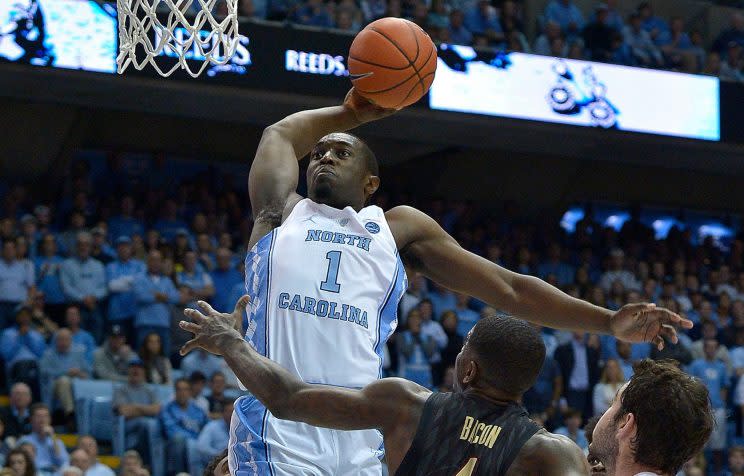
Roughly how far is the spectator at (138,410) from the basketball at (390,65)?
21.5ft

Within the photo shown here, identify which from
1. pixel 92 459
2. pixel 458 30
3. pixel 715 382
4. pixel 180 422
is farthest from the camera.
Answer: pixel 458 30

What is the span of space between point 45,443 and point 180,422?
1206mm

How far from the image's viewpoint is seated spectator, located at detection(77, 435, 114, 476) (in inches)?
385

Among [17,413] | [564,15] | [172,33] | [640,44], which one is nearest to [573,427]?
[17,413]

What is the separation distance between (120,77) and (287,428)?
35.3ft

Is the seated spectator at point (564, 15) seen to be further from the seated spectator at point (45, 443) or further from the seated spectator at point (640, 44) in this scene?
the seated spectator at point (45, 443)

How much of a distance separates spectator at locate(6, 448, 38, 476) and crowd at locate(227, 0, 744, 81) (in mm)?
6728

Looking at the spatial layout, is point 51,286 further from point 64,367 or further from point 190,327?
point 190,327

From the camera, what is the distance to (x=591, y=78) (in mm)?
15461

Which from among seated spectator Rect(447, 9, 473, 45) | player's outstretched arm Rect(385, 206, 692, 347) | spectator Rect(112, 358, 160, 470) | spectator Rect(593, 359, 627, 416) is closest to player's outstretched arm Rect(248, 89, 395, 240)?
player's outstretched arm Rect(385, 206, 692, 347)

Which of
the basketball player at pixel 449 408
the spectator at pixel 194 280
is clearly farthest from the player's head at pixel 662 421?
the spectator at pixel 194 280

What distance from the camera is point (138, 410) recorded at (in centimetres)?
1070

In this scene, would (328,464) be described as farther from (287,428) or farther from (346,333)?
(346,333)

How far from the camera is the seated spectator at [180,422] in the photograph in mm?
10555
